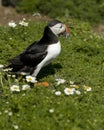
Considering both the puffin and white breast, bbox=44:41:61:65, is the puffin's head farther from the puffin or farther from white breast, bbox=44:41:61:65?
white breast, bbox=44:41:61:65

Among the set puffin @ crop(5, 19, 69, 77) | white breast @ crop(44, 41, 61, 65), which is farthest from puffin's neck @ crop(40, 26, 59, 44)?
white breast @ crop(44, 41, 61, 65)

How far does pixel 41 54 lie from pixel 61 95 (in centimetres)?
107

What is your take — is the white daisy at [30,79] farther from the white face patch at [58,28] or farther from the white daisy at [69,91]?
the white face patch at [58,28]

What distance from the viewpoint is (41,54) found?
8102 mm

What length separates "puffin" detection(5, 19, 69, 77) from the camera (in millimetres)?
8117

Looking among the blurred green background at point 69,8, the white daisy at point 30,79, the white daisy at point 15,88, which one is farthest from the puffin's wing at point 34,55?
the blurred green background at point 69,8

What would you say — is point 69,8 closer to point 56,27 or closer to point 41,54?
point 56,27

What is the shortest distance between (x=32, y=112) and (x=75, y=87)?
44.5 inches

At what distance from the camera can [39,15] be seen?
15406 millimetres

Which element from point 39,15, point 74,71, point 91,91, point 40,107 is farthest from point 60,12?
point 40,107

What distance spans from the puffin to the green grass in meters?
0.23

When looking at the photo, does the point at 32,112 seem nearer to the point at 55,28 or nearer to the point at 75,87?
the point at 75,87

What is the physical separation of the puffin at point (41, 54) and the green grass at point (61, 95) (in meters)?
0.23

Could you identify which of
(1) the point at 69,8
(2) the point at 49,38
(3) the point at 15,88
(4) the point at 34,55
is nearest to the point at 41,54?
(4) the point at 34,55
